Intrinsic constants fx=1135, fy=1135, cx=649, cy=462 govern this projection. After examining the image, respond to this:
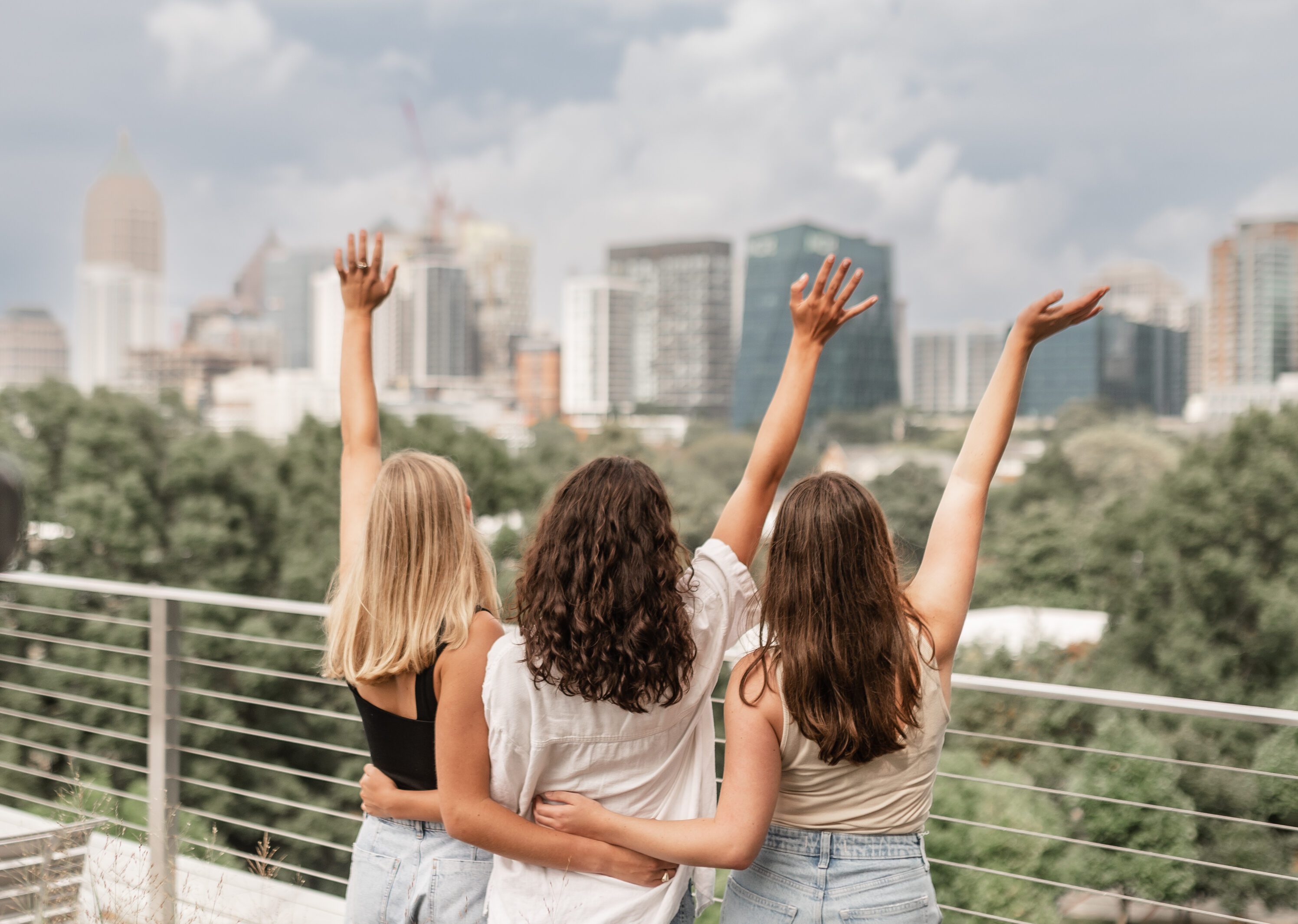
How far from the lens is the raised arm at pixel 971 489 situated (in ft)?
4.74

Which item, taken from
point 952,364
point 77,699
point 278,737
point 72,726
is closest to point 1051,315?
point 278,737

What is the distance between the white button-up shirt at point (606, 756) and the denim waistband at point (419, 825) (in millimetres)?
113

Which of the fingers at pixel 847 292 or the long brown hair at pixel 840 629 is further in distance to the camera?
the fingers at pixel 847 292

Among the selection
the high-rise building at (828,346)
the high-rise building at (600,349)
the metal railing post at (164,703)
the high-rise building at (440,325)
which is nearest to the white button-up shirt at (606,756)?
the metal railing post at (164,703)

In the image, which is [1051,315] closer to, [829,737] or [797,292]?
[797,292]

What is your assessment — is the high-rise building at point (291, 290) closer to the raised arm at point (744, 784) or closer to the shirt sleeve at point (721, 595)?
the shirt sleeve at point (721, 595)

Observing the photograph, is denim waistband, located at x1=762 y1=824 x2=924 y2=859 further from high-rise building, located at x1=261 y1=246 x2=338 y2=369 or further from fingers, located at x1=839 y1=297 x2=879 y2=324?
high-rise building, located at x1=261 y1=246 x2=338 y2=369

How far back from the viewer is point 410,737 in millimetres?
1527

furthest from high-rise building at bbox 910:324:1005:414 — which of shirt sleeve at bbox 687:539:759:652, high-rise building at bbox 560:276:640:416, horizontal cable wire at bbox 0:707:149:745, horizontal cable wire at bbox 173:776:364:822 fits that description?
shirt sleeve at bbox 687:539:759:652

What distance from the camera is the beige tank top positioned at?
138cm

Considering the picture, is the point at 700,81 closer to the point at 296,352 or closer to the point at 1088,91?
the point at 1088,91

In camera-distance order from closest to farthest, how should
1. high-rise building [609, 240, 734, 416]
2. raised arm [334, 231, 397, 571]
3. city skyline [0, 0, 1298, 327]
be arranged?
1. raised arm [334, 231, 397, 571]
2. city skyline [0, 0, 1298, 327]
3. high-rise building [609, 240, 734, 416]

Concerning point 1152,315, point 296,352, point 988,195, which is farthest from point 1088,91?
point 296,352

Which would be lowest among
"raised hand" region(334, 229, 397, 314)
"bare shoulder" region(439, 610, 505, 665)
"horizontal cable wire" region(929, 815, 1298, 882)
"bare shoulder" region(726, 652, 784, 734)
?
"horizontal cable wire" region(929, 815, 1298, 882)
